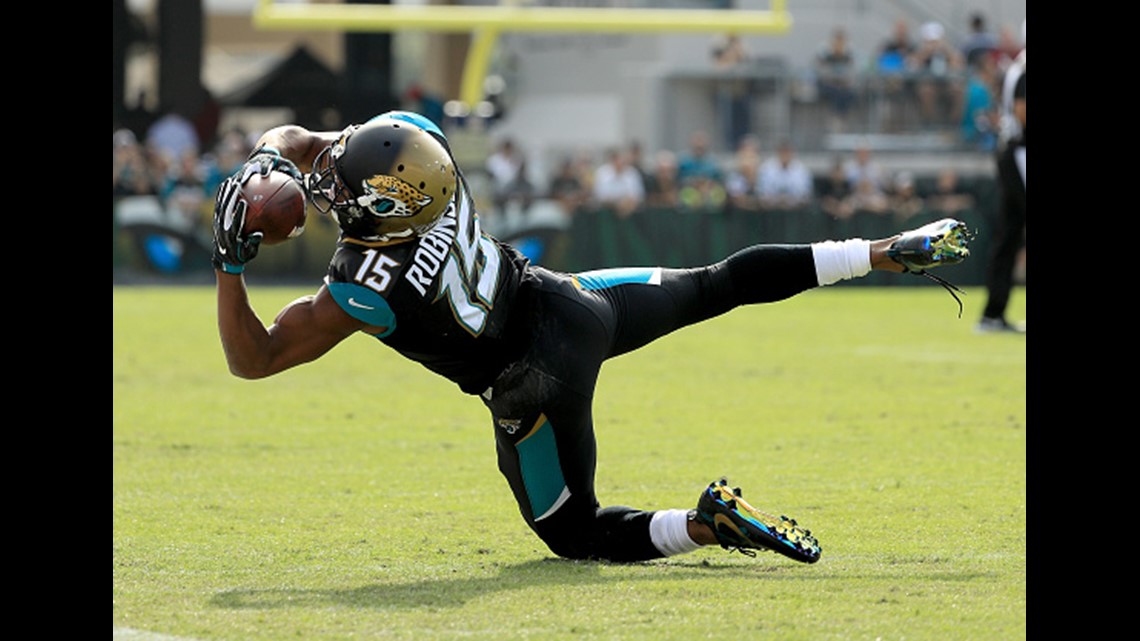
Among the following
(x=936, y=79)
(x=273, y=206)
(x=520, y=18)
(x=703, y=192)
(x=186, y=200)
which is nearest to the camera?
(x=273, y=206)

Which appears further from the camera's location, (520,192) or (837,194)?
(837,194)

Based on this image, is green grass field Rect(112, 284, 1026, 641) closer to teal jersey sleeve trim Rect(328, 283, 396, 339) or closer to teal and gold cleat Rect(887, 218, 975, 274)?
teal jersey sleeve trim Rect(328, 283, 396, 339)

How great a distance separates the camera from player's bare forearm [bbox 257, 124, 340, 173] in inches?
233

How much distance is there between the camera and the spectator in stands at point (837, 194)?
2044 cm

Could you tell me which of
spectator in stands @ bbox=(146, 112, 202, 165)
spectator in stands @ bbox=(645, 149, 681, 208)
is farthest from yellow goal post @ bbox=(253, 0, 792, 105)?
spectator in stands @ bbox=(146, 112, 202, 165)

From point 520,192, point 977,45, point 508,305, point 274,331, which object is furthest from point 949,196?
point 274,331

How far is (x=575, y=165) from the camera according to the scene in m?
22.1

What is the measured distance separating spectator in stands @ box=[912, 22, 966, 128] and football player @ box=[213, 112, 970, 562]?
60.8ft

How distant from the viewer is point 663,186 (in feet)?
69.6

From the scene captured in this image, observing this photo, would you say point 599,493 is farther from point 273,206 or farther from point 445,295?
point 273,206

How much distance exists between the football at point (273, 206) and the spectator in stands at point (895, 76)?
19516mm

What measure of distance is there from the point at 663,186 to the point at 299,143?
15.4 metres
